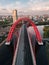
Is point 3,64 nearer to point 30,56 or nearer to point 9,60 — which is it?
point 9,60

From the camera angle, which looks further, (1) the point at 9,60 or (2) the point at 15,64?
(1) the point at 9,60

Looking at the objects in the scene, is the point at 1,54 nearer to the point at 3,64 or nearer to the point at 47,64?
the point at 3,64

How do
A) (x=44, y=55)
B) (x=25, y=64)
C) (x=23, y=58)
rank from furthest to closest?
(x=44, y=55) < (x=23, y=58) < (x=25, y=64)

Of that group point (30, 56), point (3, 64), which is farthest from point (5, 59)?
point (30, 56)

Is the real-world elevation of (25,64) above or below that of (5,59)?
above

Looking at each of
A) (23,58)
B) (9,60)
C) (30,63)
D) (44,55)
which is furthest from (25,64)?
(44,55)

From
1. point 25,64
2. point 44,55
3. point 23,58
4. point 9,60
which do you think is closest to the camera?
point 25,64

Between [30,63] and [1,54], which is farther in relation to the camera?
[1,54]

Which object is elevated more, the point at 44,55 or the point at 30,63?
the point at 30,63

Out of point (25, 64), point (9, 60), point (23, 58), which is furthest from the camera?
point (9, 60)
